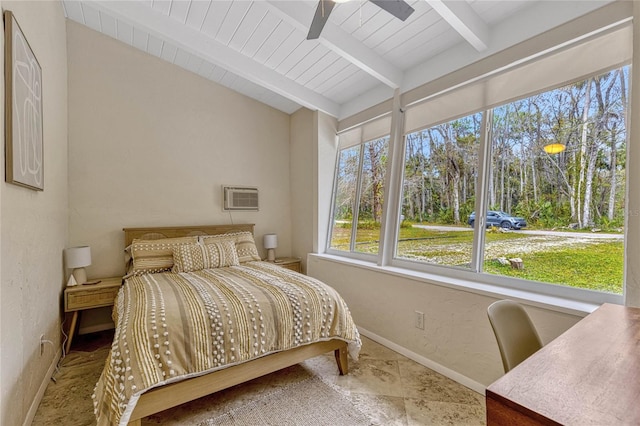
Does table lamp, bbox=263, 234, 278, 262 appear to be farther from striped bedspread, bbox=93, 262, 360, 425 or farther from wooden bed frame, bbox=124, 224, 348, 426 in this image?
wooden bed frame, bbox=124, 224, 348, 426

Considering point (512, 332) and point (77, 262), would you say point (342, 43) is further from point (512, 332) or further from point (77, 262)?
point (77, 262)

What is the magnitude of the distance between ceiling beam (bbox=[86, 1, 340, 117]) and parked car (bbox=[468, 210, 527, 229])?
2356 millimetres

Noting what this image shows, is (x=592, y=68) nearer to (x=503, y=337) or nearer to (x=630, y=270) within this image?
(x=630, y=270)

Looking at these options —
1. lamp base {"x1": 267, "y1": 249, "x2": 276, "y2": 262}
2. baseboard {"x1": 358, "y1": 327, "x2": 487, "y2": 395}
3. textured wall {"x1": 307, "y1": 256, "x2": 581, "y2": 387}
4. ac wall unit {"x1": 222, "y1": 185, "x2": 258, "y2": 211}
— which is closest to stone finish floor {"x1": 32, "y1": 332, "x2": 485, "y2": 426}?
baseboard {"x1": 358, "y1": 327, "x2": 487, "y2": 395}

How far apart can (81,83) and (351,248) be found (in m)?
3.52

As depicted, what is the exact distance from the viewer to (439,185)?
9.14 ft

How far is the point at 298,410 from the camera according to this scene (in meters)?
1.93

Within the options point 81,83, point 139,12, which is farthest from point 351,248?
point 81,83

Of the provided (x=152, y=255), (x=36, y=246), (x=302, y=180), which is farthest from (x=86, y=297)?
(x=302, y=180)

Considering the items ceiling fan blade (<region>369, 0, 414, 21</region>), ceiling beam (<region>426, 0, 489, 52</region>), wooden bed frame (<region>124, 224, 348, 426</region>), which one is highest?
ceiling beam (<region>426, 0, 489, 52</region>)

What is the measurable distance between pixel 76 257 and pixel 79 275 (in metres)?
0.22

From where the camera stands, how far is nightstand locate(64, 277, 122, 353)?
2.70 metres

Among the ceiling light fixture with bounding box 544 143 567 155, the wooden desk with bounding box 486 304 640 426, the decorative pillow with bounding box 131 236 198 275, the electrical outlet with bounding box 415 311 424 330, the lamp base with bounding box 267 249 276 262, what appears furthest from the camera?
the lamp base with bounding box 267 249 276 262

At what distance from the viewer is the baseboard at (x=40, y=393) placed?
1782mm
